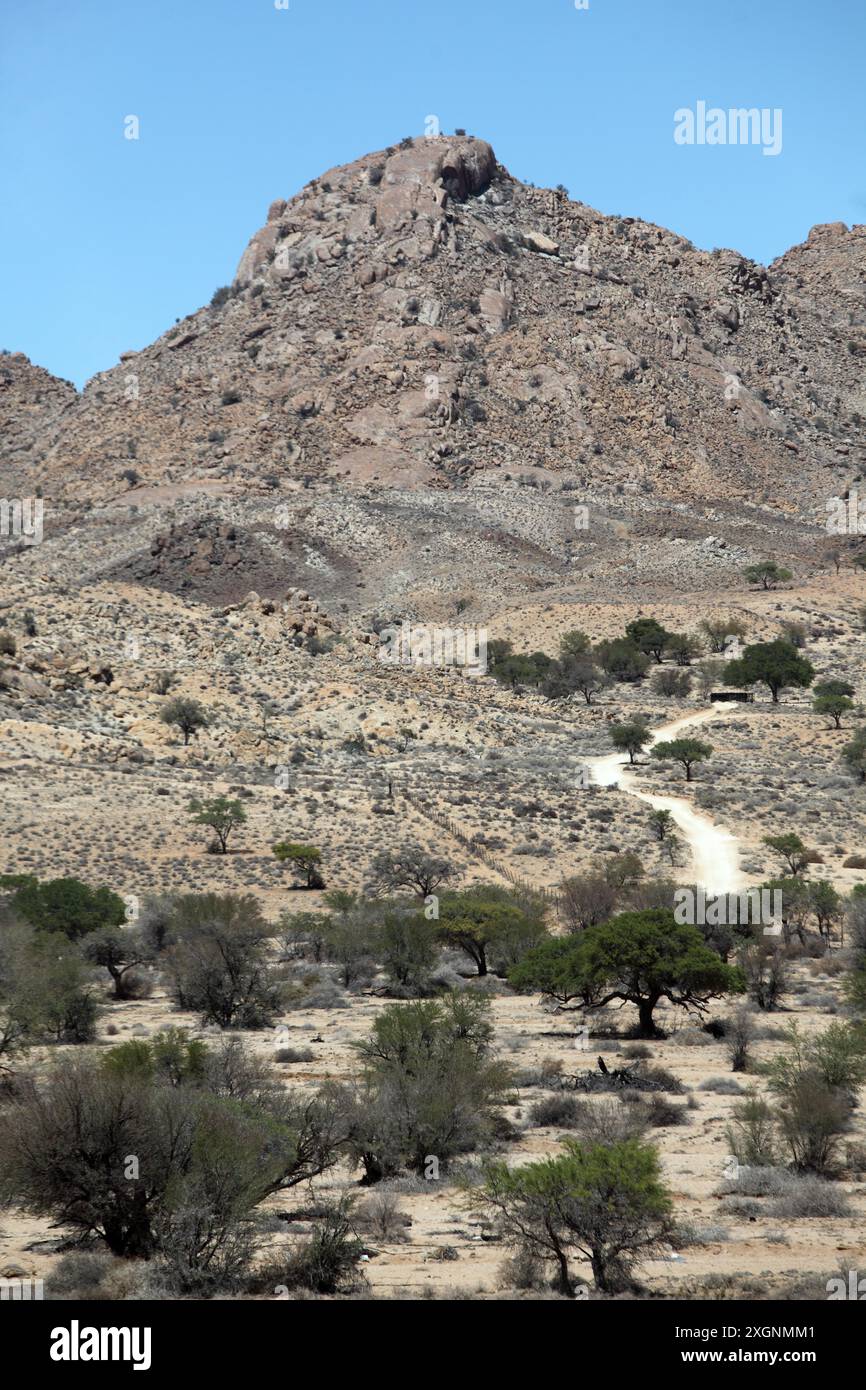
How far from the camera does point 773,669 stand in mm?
75125

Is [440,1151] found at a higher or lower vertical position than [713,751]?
lower

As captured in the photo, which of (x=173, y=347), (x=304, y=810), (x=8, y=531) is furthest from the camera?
(x=173, y=347)

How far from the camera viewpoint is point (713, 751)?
217 ft

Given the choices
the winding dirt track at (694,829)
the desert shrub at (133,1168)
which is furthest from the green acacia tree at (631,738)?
the desert shrub at (133,1168)

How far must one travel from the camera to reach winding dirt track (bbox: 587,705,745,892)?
45.5 metres

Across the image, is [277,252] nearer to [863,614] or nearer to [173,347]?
[173,347]

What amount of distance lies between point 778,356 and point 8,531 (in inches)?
3247

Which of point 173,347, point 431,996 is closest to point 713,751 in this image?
point 431,996

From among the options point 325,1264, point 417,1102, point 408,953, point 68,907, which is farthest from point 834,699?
point 325,1264

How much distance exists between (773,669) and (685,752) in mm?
16339

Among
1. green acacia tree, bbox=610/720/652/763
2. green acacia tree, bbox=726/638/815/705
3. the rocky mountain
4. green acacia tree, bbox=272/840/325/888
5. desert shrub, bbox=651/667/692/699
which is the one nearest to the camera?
green acacia tree, bbox=272/840/325/888

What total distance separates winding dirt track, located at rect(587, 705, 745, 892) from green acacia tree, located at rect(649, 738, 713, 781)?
164 cm

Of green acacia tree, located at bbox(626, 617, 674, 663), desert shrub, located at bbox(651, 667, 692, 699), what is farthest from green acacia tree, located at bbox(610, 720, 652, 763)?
green acacia tree, located at bbox(626, 617, 674, 663)

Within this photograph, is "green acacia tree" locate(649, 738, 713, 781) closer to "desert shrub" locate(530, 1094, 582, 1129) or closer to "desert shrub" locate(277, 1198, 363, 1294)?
"desert shrub" locate(530, 1094, 582, 1129)
